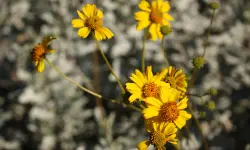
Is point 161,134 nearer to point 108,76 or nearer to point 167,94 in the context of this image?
point 167,94

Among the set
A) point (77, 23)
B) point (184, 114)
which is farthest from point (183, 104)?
point (77, 23)

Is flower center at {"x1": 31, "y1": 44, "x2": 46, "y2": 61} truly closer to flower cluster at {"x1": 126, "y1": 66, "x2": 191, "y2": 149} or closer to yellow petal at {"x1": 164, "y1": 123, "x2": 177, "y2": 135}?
flower cluster at {"x1": 126, "y1": 66, "x2": 191, "y2": 149}

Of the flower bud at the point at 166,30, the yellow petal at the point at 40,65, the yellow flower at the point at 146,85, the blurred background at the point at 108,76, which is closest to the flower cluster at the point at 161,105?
the yellow flower at the point at 146,85

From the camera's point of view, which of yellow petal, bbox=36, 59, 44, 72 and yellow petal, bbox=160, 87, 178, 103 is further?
yellow petal, bbox=36, 59, 44, 72

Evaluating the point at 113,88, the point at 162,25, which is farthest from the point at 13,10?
the point at 162,25

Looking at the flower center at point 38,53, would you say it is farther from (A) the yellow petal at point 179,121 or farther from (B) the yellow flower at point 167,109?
(A) the yellow petal at point 179,121

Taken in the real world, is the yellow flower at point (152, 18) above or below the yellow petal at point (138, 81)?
above

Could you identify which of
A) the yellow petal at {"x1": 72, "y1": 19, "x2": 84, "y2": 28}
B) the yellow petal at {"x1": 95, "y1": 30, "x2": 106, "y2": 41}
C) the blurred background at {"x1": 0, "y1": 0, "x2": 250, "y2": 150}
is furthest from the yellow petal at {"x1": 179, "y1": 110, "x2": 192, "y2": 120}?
the blurred background at {"x1": 0, "y1": 0, "x2": 250, "y2": 150}
